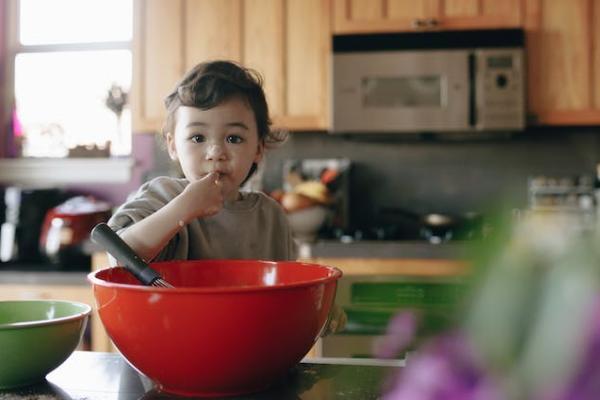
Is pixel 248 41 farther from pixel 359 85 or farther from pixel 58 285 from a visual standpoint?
pixel 58 285

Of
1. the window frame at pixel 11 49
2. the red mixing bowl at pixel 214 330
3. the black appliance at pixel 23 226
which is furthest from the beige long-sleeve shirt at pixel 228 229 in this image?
the window frame at pixel 11 49

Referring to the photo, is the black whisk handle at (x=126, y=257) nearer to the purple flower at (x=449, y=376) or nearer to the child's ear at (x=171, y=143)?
the child's ear at (x=171, y=143)

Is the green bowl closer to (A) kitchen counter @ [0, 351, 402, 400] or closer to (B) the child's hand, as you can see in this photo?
(A) kitchen counter @ [0, 351, 402, 400]

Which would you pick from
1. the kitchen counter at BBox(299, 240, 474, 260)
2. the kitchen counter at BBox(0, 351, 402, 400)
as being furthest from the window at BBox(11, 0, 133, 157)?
the kitchen counter at BBox(0, 351, 402, 400)

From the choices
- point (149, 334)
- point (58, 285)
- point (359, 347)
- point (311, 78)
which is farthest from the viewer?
point (311, 78)

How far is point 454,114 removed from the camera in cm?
271

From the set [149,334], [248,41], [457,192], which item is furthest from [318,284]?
[457,192]

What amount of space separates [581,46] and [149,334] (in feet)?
8.28

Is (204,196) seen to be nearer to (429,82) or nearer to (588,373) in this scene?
(588,373)

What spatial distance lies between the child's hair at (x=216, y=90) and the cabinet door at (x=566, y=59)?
1.83 metres

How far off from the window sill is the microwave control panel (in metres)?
1.63

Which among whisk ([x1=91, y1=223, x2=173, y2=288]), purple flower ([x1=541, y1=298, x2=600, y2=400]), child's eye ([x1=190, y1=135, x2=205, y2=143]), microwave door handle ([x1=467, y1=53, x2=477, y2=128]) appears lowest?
whisk ([x1=91, y1=223, x2=173, y2=288])

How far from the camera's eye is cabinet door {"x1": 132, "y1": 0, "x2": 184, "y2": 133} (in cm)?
291

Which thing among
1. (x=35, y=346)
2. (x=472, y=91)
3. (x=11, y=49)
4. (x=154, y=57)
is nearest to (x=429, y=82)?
(x=472, y=91)
